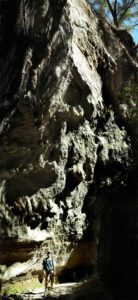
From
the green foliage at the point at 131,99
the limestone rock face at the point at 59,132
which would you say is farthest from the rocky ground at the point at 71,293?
the green foliage at the point at 131,99

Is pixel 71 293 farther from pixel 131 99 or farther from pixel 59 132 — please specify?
pixel 131 99

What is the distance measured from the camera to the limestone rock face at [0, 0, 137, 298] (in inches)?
547

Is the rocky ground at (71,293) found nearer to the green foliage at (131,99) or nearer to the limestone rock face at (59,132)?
the limestone rock face at (59,132)

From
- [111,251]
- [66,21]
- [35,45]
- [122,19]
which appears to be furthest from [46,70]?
[122,19]

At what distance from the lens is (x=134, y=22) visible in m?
26.5

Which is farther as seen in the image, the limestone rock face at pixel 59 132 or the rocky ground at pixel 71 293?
the rocky ground at pixel 71 293

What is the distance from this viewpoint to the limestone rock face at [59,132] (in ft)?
45.5

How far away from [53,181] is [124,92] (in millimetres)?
5583

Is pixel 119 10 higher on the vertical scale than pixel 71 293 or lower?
higher

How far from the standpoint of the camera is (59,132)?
55.9ft

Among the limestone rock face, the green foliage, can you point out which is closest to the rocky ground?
the limestone rock face

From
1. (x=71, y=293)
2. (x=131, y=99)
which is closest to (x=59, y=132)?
(x=131, y=99)

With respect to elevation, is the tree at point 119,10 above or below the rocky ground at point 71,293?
above

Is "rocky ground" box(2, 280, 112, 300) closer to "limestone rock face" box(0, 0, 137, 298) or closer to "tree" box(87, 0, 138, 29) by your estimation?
"limestone rock face" box(0, 0, 137, 298)
